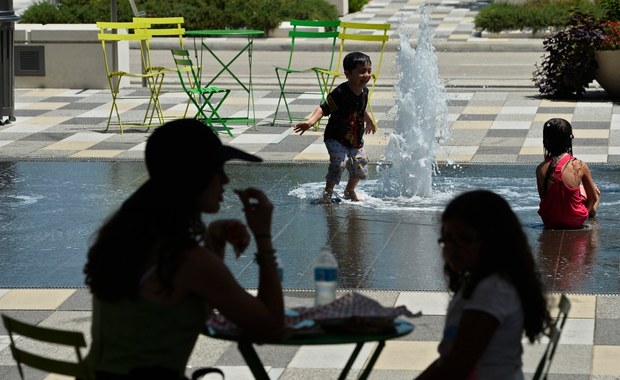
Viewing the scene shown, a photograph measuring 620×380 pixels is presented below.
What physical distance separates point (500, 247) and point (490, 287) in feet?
0.42

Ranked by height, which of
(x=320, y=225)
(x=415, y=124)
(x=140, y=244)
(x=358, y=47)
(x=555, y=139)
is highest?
(x=140, y=244)

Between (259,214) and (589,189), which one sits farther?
(589,189)

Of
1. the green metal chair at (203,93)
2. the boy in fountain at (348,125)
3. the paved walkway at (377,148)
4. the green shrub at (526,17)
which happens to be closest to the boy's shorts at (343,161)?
the boy in fountain at (348,125)

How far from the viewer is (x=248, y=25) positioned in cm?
2519

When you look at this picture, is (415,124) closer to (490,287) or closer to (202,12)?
(490,287)

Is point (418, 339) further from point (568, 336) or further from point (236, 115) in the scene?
point (236, 115)

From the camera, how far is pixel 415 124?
11.5 metres

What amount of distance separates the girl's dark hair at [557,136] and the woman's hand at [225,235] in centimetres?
489

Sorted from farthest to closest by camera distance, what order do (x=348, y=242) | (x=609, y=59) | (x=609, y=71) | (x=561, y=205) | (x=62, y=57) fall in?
(x=62, y=57) < (x=609, y=71) < (x=609, y=59) < (x=561, y=205) < (x=348, y=242)

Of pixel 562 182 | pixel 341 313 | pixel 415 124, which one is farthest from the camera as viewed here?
pixel 415 124

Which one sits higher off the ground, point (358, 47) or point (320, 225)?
point (358, 47)

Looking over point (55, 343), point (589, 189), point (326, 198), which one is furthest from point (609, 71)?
point (55, 343)

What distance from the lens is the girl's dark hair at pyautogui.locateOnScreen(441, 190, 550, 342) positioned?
3945mm

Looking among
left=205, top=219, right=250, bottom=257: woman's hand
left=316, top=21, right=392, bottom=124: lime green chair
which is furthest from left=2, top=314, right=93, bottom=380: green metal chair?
left=316, top=21, right=392, bottom=124: lime green chair
